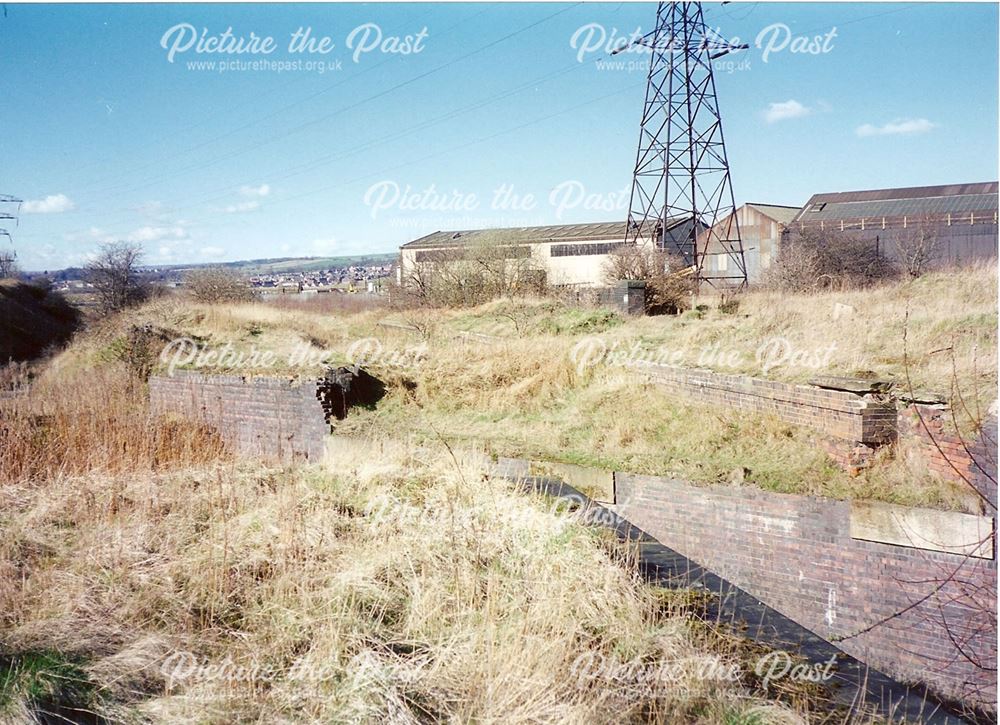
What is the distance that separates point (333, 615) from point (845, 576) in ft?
14.9

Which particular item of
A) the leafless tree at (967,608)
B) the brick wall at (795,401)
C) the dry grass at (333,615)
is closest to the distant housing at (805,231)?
the brick wall at (795,401)

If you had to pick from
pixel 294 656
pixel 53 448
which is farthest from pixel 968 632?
pixel 53 448

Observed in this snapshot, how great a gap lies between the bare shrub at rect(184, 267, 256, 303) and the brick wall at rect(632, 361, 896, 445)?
60.5 feet

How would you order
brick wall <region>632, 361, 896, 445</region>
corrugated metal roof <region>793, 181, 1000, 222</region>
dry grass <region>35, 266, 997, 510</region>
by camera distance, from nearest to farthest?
brick wall <region>632, 361, 896, 445</region> → dry grass <region>35, 266, 997, 510</region> → corrugated metal roof <region>793, 181, 1000, 222</region>

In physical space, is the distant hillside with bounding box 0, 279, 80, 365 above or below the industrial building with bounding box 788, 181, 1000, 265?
below

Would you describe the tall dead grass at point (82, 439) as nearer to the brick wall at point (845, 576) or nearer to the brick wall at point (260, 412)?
the brick wall at point (260, 412)

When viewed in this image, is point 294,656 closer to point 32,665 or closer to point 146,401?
point 32,665

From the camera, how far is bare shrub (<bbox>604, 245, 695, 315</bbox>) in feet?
50.9

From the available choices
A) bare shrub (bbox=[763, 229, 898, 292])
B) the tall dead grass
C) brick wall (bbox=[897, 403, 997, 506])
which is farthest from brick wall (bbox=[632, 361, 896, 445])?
bare shrub (bbox=[763, 229, 898, 292])

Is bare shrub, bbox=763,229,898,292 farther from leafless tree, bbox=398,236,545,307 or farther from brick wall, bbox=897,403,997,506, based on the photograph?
brick wall, bbox=897,403,997,506

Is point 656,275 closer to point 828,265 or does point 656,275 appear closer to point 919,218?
point 828,265

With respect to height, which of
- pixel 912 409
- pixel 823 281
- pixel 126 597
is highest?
pixel 823 281

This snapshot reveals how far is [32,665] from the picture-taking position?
3379 millimetres

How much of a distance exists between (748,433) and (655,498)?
58.0 inches
